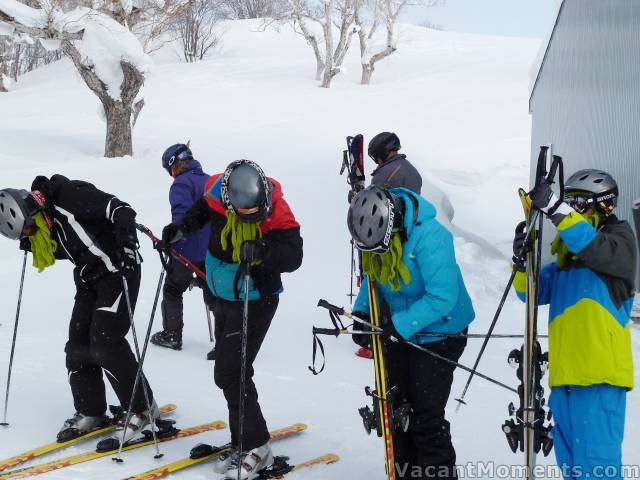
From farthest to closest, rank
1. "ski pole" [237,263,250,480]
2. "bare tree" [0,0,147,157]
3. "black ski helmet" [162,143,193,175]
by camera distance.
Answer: "bare tree" [0,0,147,157] → "black ski helmet" [162,143,193,175] → "ski pole" [237,263,250,480]

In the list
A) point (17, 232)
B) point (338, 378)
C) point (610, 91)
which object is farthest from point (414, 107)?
point (17, 232)

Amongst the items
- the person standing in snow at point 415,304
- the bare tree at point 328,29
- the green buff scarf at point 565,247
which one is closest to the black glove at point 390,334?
the person standing in snow at point 415,304

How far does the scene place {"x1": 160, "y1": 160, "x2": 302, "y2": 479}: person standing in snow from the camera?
4164mm

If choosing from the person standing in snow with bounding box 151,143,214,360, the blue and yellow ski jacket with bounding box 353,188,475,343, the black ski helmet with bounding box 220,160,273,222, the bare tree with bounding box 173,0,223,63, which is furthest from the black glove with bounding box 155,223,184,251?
the bare tree with bounding box 173,0,223,63

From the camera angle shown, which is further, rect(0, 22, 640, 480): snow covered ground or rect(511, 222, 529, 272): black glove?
rect(0, 22, 640, 480): snow covered ground

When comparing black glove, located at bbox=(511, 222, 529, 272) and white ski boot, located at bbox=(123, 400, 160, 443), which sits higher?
black glove, located at bbox=(511, 222, 529, 272)

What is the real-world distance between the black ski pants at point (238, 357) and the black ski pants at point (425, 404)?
84 centimetres

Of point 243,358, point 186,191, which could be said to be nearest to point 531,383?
point 243,358

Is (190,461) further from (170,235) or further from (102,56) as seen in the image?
(102,56)

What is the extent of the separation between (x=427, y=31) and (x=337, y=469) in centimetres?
4509

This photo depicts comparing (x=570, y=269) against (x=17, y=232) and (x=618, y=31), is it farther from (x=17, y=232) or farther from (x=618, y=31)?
(x=618, y=31)

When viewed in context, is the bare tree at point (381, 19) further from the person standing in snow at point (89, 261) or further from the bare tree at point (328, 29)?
the person standing in snow at point (89, 261)

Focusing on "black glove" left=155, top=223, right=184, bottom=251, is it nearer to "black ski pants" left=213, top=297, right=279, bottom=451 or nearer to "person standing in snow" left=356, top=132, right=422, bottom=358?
"black ski pants" left=213, top=297, right=279, bottom=451

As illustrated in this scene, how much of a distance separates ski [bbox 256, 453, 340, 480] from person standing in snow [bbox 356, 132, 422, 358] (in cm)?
227
